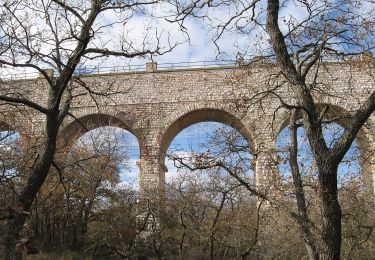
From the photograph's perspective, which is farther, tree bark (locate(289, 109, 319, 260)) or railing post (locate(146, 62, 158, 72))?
railing post (locate(146, 62, 158, 72))

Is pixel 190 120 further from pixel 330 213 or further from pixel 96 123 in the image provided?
pixel 330 213

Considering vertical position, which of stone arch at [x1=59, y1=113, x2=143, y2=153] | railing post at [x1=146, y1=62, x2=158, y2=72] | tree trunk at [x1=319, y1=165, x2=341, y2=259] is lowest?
tree trunk at [x1=319, y1=165, x2=341, y2=259]

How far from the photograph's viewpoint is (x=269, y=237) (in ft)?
42.2

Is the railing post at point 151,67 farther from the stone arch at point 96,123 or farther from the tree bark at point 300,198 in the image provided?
the tree bark at point 300,198

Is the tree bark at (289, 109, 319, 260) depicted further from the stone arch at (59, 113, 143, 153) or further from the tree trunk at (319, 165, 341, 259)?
the stone arch at (59, 113, 143, 153)

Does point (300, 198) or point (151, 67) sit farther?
point (151, 67)

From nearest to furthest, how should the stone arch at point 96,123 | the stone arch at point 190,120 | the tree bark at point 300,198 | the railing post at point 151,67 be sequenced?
the tree bark at point 300,198
the stone arch at point 96,123
the stone arch at point 190,120
the railing post at point 151,67

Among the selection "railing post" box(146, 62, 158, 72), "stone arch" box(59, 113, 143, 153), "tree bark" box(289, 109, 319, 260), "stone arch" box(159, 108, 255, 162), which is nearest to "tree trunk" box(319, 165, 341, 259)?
"tree bark" box(289, 109, 319, 260)

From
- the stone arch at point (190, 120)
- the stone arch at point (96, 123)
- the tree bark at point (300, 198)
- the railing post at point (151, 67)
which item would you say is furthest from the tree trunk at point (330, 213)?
the railing post at point (151, 67)

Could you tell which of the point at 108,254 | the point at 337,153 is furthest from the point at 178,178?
the point at 337,153

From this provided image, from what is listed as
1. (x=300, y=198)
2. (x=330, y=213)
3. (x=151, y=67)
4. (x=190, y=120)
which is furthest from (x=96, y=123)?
(x=330, y=213)

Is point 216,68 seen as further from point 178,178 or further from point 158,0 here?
point 158,0

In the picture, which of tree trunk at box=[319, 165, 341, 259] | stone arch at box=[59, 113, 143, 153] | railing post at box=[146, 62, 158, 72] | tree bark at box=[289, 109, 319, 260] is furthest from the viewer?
railing post at box=[146, 62, 158, 72]

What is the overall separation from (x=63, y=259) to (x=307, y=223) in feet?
27.6
